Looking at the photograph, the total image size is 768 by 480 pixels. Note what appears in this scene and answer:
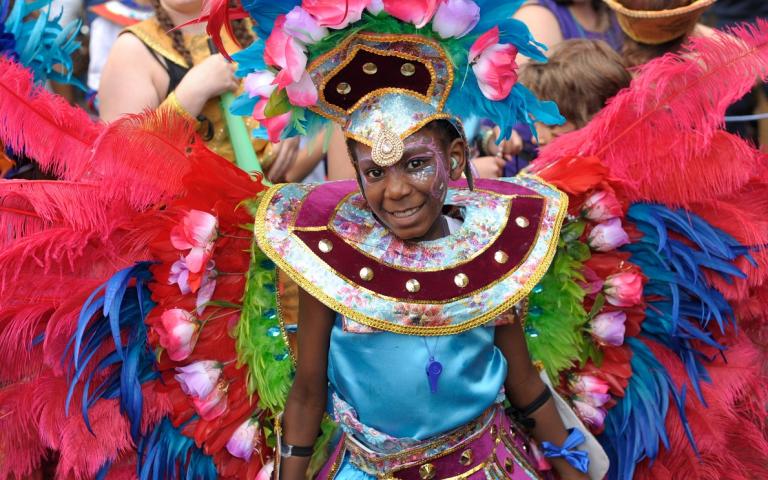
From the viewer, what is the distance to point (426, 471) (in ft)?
8.39

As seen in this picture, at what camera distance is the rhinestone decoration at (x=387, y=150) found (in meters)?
2.32

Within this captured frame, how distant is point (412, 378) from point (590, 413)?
0.68 meters

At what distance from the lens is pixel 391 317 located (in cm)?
243

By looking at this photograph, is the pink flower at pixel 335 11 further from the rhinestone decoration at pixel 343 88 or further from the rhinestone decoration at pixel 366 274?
the rhinestone decoration at pixel 366 274

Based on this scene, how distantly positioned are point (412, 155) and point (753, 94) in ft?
9.01

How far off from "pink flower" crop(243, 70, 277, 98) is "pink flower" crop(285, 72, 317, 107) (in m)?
0.06

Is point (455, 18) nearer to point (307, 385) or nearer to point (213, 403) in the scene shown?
point (307, 385)

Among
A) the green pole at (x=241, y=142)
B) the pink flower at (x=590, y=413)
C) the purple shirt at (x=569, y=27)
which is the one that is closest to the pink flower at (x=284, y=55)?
the green pole at (x=241, y=142)

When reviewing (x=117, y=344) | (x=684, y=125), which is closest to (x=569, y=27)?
(x=684, y=125)

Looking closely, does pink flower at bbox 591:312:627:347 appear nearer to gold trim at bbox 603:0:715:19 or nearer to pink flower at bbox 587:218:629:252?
pink flower at bbox 587:218:629:252

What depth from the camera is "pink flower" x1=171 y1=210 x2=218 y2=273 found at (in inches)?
101

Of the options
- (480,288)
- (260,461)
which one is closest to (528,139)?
(480,288)

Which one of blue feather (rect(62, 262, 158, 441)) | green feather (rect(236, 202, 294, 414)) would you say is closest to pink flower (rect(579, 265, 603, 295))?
green feather (rect(236, 202, 294, 414))

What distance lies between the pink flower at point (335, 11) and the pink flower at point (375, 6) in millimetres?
21
